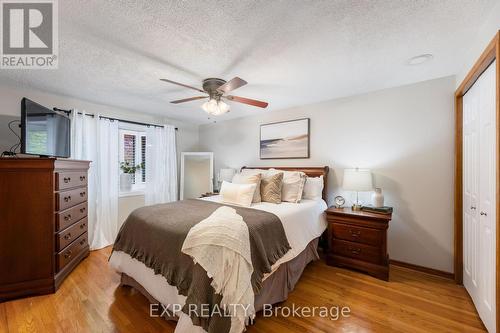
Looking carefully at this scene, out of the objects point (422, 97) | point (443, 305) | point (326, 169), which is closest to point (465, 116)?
point (422, 97)

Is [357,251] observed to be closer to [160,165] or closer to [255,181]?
[255,181]

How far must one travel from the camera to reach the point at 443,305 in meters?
1.85

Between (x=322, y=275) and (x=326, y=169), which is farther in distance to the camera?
(x=326, y=169)

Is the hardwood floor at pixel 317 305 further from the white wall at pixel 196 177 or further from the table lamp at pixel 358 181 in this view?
the white wall at pixel 196 177

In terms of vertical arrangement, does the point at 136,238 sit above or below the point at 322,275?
above

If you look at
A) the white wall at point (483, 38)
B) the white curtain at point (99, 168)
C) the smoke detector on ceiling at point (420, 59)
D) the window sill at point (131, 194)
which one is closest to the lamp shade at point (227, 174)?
the window sill at point (131, 194)

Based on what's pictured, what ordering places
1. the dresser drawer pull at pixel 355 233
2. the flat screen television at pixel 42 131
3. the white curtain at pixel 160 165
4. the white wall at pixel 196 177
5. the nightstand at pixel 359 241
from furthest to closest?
the white wall at pixel 196 177, the white curtain at pixel 160 165, the dresser drawer pull at pixel 355 233, the nightstand at pixel 359 241, the flat screen television at pixel 42 131

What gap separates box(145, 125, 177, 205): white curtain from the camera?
3.94 meters

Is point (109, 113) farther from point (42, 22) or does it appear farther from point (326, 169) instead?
point (326, 169)

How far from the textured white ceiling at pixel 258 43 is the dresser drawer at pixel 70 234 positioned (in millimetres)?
1790

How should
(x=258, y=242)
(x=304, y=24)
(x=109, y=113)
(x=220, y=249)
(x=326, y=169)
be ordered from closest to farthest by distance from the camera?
1. (x=220, y=249)
2. (x=304, y=24)
3. (x=258, y=242)
4. (x=326, y=169)
5. (x=109, y=113)

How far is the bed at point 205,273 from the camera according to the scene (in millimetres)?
1328

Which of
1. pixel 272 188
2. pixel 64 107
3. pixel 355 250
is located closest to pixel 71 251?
pixel 64 107

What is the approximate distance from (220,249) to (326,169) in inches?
90.2
